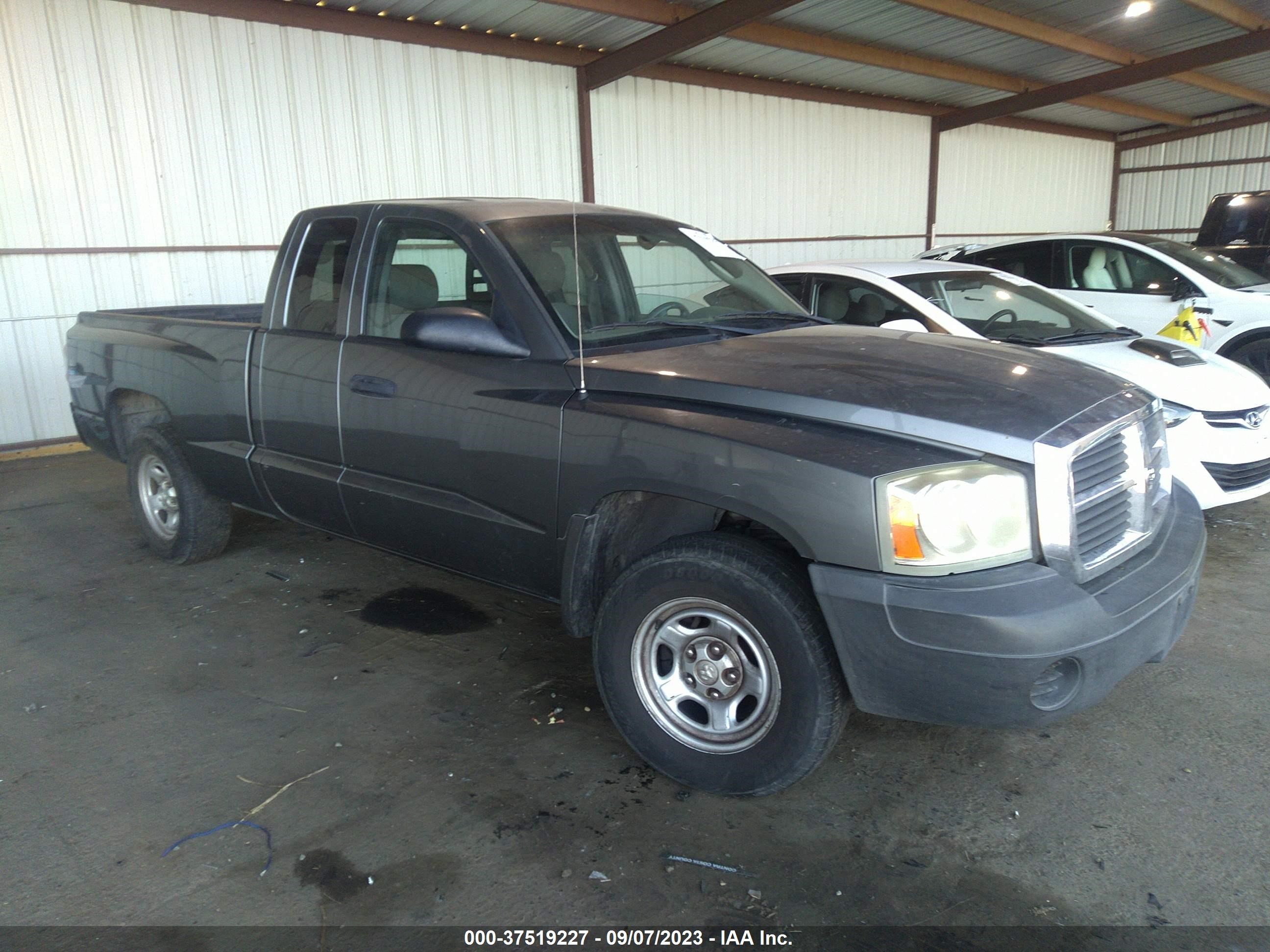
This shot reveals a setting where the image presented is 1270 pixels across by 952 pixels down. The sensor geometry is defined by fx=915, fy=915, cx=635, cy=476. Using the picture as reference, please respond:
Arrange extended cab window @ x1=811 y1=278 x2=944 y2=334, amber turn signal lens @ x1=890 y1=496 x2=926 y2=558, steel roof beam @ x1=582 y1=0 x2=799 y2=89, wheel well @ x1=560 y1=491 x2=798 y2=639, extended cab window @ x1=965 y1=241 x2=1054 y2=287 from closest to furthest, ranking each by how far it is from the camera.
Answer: amber turn signal lens @ x1=890 y1=496 x2=926 y2=558
wheel well @ x1=560 y1=491 x2=798 y2=639
extended cab window @ x1=811 y1=278 x2=944 y2=334
extended cab window @ x1=965 y1=241 x2=1054 y2=287
steel roof beam @ x1=582 y1=0 x2=799 y2=89

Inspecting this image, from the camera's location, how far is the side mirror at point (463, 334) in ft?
10.5

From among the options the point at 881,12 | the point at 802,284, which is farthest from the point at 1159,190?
the point at 802,284

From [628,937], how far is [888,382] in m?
1.70

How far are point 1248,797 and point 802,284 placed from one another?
4.27 m

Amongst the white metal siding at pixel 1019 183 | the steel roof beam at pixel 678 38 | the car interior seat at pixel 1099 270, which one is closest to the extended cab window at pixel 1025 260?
the car interior seat at pixel 1099 270

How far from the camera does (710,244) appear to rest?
4.14 m

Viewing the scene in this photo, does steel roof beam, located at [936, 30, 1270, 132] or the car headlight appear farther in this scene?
steel roof beam, located at [936, 30, 1270, 132]

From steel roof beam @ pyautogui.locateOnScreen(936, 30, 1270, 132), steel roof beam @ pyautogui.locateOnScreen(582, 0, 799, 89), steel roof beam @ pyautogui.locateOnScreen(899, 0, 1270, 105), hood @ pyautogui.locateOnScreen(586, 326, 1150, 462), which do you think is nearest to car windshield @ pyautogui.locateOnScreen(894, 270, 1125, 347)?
hood @ pyautogui.locateOnScreen(586, 326, 1150, 462)

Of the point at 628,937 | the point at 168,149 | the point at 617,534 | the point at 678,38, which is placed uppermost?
the point at 678,38

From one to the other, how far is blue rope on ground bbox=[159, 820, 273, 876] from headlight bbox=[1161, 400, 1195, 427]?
464cm

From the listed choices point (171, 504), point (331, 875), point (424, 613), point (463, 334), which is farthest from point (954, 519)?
point (171, 504)

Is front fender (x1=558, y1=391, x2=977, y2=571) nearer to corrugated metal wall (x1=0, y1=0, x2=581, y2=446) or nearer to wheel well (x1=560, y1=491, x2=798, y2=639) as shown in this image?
wheel well (x1=560, y1=491, x2=798, y2=639)

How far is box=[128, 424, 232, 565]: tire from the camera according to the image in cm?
486

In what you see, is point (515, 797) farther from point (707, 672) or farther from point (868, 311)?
point (868, 311)
